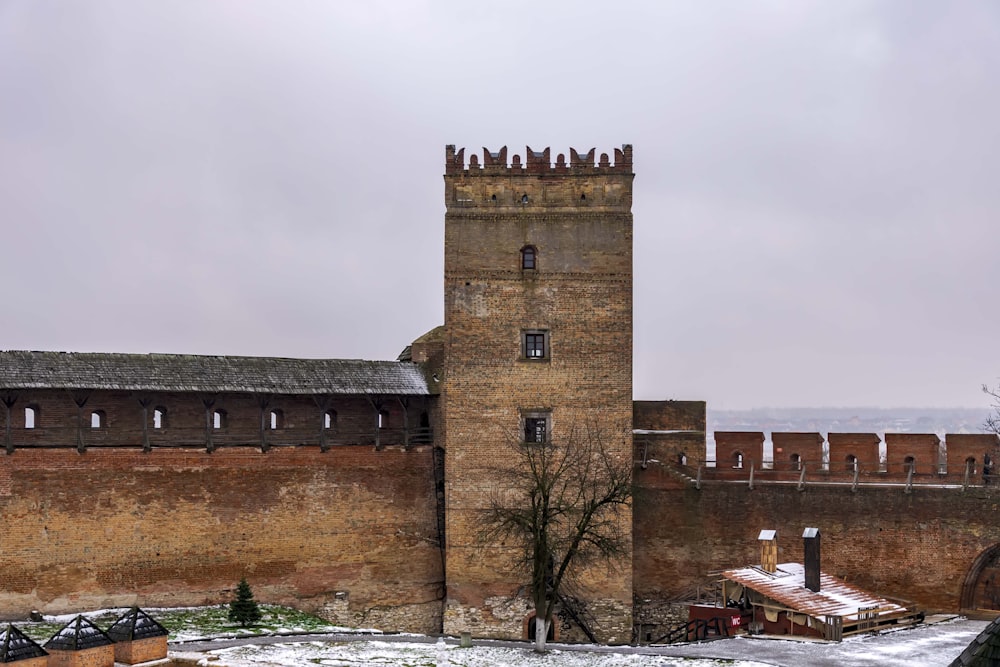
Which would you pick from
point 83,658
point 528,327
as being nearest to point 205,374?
point 528,327

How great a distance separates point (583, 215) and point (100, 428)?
12.0 metres

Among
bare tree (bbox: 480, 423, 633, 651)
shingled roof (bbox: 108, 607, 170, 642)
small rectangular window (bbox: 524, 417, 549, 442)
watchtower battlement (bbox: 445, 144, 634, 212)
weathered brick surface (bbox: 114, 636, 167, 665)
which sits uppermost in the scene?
watchtower battlement (bbox: 445, 144, 634, 212)

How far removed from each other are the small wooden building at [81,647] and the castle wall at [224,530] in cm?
615

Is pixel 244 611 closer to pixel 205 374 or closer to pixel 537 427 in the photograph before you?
pixel 205 374

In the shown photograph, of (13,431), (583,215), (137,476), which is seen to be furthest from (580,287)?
(13,431)

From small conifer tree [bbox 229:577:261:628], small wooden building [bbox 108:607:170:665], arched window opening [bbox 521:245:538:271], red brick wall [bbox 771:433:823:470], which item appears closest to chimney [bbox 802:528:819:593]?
red brick wall [bbox 771:433:823:470]

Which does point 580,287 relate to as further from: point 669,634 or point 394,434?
point 669,634

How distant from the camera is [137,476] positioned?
79.8 feet

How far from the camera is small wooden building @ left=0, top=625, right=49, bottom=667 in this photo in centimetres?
1598

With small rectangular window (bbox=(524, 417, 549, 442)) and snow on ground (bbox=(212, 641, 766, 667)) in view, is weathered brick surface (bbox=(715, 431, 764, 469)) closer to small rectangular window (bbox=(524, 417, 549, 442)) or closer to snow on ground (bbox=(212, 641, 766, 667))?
small rectangular window (bbox=(524, 417, 549, 442))

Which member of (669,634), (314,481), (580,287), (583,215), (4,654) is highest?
(583,215)

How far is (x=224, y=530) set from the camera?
25047 mm

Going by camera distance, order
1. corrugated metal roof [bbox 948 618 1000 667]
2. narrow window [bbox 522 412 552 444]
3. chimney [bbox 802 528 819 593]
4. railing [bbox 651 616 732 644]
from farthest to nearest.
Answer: narrow window [bbox 522 412 552 444] < chimney [bbox 802 528 819 593] < railing [bbox 651 616 732 644] < corrugated metal roof [bbox 948 618 1000 667]

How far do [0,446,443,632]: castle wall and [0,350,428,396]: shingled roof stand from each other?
1480 mm
